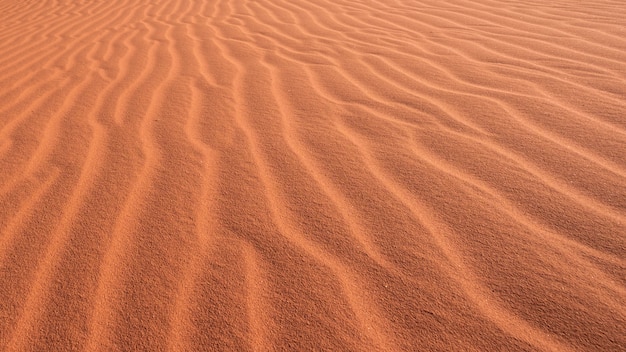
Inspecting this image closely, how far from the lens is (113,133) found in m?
2.30

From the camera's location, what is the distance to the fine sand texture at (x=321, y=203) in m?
1.23

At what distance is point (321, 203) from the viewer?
169 cm

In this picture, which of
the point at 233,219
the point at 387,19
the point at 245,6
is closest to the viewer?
the point at 233,219

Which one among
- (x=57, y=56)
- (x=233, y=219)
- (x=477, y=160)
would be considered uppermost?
(x=477, y=160)

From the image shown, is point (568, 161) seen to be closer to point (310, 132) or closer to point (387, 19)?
point (310, 132)

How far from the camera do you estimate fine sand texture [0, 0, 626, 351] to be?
4.02 ft

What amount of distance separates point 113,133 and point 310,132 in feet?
3.16

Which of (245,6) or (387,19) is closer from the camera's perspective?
(387,19)

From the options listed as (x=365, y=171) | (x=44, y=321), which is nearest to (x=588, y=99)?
(x=365, y=171)

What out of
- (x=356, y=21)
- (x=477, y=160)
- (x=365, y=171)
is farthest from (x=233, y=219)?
(x=356, y=21)

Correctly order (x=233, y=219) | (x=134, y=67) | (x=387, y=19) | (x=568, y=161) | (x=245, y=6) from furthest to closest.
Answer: (x=245, y=6) < (x=387, y=19) < (x=134, y=67) < (x=568, y=161) < (x=233, y=219)

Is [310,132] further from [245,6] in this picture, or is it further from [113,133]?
[245,6]

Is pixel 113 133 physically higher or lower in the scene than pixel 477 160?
lower

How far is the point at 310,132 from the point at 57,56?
2.74 meters
